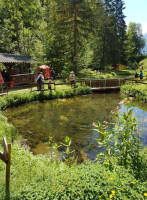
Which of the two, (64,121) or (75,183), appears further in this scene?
(64,121)

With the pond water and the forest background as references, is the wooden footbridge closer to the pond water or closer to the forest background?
the pond water

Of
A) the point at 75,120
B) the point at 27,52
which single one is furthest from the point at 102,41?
the point at 75,120

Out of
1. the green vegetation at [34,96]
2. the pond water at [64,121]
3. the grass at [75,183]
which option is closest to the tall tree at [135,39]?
the green vegetation at [34,96]

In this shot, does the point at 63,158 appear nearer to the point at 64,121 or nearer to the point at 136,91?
the point at 64,121

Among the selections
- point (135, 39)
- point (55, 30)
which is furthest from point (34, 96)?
point (135, 39)

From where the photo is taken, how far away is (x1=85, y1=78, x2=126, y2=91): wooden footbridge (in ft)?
73.3

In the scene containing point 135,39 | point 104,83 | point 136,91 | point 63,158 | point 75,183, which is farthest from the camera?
point 135,39

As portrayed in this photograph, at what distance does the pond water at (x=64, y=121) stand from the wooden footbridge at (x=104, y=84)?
4.55 metres

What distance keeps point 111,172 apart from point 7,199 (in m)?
2.51

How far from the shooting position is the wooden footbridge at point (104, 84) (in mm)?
22328

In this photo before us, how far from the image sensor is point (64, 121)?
11.9m

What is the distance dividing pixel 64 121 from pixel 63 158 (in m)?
4.85

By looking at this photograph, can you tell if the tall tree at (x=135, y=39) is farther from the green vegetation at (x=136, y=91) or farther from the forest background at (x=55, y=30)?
the green vegetation at (x=136, y=91)

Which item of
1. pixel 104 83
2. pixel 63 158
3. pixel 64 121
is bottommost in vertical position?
pixel 63 158
